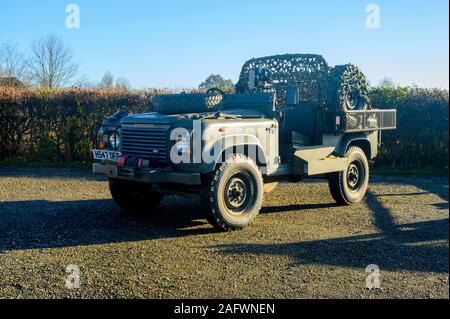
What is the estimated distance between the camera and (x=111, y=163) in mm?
6785

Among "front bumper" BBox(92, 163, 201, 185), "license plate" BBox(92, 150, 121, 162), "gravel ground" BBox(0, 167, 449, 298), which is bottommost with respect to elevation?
"gravel ground" BBox(0, 167, 449, 298)

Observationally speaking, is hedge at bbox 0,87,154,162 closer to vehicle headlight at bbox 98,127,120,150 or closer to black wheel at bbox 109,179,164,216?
black wheel at bbox 109,179,164,216

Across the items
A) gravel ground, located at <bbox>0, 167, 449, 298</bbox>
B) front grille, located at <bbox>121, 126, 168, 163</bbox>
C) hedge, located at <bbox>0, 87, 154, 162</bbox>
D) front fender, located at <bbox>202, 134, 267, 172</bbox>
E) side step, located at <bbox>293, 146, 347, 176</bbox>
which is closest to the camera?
gravel ground, located at <bbox>0, 167, 449, 298</bbox>

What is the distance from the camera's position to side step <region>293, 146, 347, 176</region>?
23.8 feet

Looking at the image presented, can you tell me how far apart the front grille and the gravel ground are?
0.98 metres

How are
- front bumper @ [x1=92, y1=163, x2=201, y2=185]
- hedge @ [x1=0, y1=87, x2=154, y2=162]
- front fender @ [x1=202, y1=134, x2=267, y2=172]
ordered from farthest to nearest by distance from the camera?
hedge @ [x1=0, y1=87, x2=154, y2=162], front fender @ [x1=202, y1=134, x2=267, y2=172], front bumper @ [x1=92, y1=163, x2=201, y2=185]

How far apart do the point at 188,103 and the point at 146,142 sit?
32.9 inches

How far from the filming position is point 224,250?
222 inches

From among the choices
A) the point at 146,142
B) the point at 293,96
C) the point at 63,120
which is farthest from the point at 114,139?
the point at 63,120

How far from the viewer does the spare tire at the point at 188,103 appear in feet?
22.6

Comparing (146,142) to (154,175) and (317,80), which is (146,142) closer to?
(154,175)

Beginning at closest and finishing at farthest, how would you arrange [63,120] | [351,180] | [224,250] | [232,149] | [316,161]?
1. [224,250]
2. [232,149]
3. [316,161]
4. [351,180]
5. [63,120]

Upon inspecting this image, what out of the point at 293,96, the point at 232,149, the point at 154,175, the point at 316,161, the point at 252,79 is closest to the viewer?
the point at 154,175

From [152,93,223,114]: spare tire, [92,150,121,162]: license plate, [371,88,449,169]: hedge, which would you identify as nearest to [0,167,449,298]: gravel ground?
[92,150,121,162]: license plate
